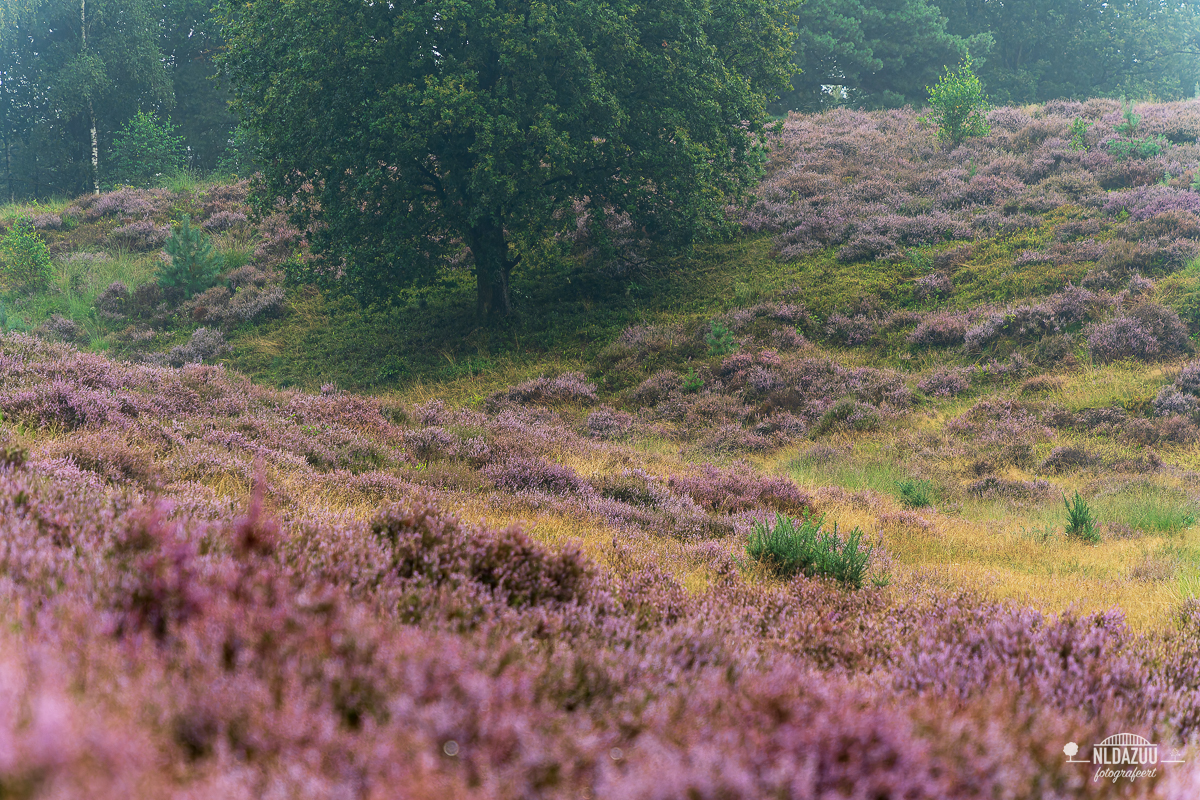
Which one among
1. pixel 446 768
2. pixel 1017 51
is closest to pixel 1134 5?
pixel 1017 51

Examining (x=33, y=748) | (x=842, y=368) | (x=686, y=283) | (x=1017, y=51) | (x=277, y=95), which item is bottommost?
(x=842, y=368)

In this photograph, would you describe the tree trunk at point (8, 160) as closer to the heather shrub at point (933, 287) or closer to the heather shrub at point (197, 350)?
the heather shrub at point (197, 350)

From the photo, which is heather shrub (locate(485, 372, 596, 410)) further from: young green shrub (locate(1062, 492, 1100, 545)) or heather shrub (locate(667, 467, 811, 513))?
young green shrub (locate(1062, 492, 1100, 545))

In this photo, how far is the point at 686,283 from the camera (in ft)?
61.0

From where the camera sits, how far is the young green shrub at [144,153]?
3195 centimetres

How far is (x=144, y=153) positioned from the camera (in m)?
32.2

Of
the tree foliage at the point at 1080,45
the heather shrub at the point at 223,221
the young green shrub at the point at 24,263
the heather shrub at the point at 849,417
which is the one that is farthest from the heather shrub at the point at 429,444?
the tree foliage at the point at 1080,45

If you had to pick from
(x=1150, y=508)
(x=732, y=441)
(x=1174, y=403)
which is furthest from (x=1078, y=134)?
(x=1150, y=508)

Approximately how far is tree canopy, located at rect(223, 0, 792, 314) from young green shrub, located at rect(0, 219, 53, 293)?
30.9 ft

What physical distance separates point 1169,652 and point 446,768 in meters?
3.76

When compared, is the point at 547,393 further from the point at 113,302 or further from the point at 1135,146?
the point at 1135,146

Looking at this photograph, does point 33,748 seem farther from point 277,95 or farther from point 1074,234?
point 1074,234

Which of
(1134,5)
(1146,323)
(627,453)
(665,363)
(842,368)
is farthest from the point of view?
(1134,5)

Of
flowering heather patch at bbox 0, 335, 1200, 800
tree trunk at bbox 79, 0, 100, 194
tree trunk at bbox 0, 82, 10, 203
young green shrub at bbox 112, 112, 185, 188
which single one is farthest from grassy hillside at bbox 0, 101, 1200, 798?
tree trunk at bbox 0, 82, 10, 203
